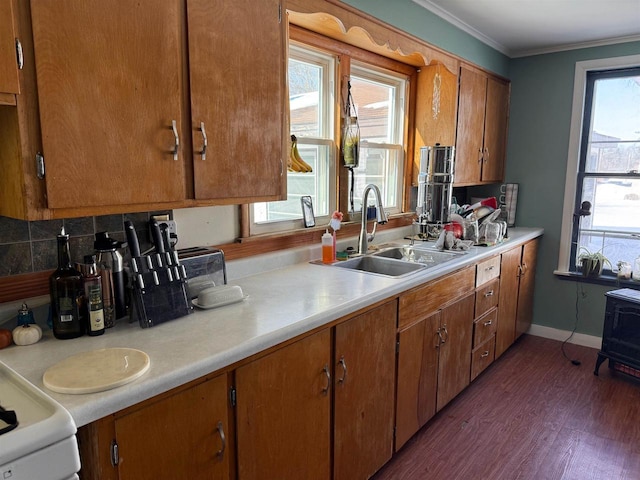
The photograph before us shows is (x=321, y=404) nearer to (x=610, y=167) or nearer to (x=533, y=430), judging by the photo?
(x=533, y=430)

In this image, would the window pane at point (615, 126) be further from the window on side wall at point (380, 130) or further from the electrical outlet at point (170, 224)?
the electrical outlet at point (170, 224)

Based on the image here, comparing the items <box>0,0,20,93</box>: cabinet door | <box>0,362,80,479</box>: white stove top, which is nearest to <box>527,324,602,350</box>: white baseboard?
<box>0,362,80,479</box>: white stove top

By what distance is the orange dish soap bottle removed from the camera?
234 centimetres

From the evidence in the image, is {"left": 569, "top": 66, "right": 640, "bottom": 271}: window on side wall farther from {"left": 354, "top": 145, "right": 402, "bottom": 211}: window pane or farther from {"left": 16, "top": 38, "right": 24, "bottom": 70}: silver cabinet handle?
{"left": 16, "top": 38, "right": 24, "bottom": 70}: silver cabinet handle

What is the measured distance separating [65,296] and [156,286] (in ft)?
0.84

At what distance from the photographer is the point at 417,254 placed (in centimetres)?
277

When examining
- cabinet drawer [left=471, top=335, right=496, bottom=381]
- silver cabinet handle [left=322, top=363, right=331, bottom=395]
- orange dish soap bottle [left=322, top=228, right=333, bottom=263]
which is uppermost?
orange dish soap bottle [left=322, top=228, right=333, bottom=263]

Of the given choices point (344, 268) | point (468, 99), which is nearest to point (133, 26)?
point (344, 268)

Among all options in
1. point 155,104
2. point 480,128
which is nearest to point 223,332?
point 155,104

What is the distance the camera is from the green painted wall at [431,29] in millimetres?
2310

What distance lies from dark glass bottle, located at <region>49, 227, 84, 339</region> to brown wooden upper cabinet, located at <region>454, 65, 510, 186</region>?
2.68 metres

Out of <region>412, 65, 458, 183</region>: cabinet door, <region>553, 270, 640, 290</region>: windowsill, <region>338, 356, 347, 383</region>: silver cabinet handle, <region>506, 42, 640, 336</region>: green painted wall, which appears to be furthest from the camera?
<region>506, 42, 640, 336</region>: green painted wall

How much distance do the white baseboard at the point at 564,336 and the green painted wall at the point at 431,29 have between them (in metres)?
2.19

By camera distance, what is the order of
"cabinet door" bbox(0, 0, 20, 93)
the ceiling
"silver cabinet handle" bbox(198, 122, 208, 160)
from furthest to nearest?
the ceiling < "silver cabinet handle" bbox(198, 122, 208, 160) < "cabinet door" bbox(0, 0, 20, 93)
